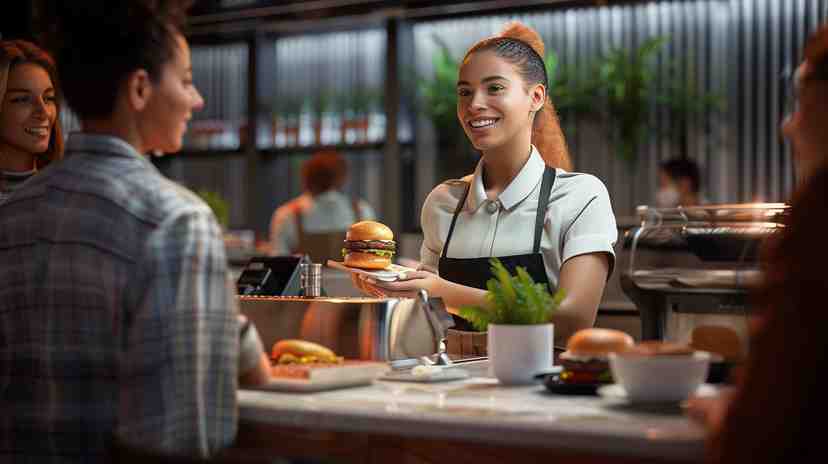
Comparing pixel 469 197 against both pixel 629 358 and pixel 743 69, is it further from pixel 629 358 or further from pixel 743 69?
pixel 743 69

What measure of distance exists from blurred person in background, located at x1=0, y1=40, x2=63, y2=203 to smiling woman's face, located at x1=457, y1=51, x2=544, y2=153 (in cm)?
118

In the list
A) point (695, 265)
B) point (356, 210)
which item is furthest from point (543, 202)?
point (356, 210)

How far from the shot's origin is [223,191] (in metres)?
8.47

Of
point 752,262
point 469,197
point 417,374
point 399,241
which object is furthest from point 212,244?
point 399,241

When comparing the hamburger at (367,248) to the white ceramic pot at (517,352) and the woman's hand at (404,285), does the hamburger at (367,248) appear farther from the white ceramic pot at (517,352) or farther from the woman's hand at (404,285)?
the white ceramic pot at (517,352)

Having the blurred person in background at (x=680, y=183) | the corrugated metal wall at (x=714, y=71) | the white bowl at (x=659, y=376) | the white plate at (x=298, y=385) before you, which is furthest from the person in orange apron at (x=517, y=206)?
the corrugated metal wall at (x=714, y=71)

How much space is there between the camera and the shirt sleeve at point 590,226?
2.61 m

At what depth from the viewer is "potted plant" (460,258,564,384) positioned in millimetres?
1921

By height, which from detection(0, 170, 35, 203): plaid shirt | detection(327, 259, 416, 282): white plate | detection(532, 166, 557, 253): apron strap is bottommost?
detection(327, 259, 416, 282): white plate

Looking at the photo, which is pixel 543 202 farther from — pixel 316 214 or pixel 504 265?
pixel 316 214

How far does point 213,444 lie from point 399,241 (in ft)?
18.1

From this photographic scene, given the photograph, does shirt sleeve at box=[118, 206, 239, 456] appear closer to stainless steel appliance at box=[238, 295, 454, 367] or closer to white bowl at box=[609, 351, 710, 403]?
stainless steel appliance at box=[238, 295, 454, 367]

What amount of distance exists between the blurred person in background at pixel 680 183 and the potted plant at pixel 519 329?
497 cm

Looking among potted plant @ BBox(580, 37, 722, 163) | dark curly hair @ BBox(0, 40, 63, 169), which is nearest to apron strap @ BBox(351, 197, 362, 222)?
potted plant @ BBox(580, 37, 722, 163)
